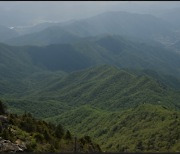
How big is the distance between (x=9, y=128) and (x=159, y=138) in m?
79.8

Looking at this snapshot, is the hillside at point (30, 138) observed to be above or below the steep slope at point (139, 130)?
above

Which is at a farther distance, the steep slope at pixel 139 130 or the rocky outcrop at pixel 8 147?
the steep slope at pixel 139 130

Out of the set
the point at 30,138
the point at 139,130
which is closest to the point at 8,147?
the point at 30,138

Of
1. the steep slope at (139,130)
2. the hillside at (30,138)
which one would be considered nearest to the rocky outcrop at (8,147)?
the hillside at (30,138)

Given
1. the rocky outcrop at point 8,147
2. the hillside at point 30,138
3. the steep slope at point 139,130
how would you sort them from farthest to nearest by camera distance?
the steep slope at point 139,130 → the hillside at point 30,138 → the rocky outcrop at point 8,147

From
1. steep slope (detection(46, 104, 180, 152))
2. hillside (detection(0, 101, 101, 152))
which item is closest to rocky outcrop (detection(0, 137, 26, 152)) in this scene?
hillside (detection(0, 101, 101, 152))

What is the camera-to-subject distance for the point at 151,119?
160375 mm

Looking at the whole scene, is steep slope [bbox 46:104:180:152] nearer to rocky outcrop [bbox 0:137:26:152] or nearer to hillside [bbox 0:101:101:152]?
hillside [bbox 0:101:101:152]

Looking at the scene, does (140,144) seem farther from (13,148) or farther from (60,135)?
(13,148)

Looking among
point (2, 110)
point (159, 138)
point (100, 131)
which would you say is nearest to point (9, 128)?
point (2, 110)

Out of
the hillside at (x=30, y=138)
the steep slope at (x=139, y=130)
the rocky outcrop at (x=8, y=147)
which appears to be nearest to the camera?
the rocky outcrop at (x=8, y=147)

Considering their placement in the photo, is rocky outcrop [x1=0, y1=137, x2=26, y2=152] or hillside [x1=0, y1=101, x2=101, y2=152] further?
hillside [x1=0, y1=101, x2=101, y2=152]

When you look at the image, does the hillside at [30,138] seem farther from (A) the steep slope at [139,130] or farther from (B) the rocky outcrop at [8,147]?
(A) the steep slope at [139,130]

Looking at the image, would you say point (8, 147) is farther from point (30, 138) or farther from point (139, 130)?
point (139, 130)
